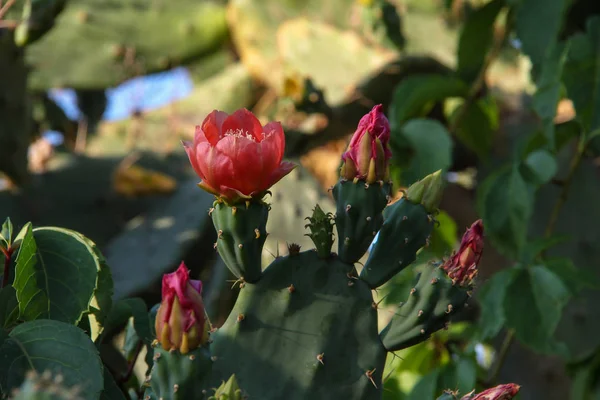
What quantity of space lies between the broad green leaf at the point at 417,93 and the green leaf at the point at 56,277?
4.27ft

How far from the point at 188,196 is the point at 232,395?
210 centimetres

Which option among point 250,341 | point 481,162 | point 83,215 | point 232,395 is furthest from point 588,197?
point 232,395

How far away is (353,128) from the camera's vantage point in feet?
9.13

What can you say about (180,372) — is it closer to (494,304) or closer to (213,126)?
(213,126)

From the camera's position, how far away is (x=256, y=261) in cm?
90

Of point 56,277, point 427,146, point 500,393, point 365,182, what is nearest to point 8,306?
point 56,277

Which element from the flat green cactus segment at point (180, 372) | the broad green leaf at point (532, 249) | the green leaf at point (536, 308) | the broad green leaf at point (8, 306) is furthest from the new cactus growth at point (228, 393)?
the broad green leaf at point (532, 249)

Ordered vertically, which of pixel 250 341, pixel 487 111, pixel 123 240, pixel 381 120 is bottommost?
pixel 123 240

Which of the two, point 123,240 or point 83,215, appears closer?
point 123,240

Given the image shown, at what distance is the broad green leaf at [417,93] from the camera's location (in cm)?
220

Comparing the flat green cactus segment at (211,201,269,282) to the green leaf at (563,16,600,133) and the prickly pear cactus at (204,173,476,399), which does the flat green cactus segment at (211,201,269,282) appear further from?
the green leaf at (563,16,600,133)

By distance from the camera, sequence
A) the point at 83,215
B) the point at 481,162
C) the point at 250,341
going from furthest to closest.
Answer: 1. the point at 83,215
2. the point at 481,162
3. the point at 250,341

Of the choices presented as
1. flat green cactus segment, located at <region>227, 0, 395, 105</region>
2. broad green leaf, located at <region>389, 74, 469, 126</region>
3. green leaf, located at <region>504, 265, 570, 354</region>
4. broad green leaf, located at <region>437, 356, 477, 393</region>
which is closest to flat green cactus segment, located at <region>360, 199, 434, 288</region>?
broad green leaf, located at <region>437, 356, 477, 393</region>

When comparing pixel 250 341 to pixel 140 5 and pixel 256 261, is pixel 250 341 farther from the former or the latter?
pixel 140 5
